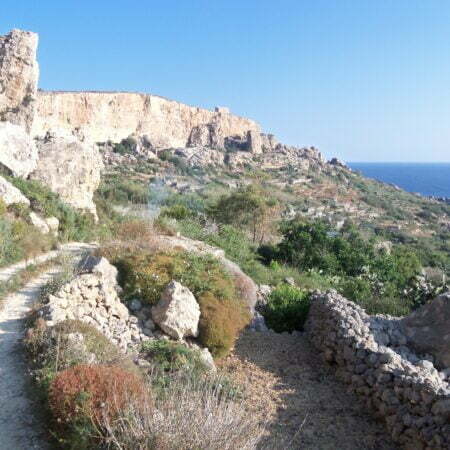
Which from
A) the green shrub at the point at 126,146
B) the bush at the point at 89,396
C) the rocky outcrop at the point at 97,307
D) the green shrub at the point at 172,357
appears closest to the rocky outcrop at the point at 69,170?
the rocky outcrop at the point at 97,307

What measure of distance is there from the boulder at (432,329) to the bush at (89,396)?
19.1 ft

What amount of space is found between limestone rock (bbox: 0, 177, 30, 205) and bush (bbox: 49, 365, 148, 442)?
866 cm

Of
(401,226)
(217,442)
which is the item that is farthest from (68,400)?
(401,226)

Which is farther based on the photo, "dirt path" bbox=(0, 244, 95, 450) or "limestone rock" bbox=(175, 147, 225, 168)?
"limestone rock" bbox=(175, 147, 225, 168)

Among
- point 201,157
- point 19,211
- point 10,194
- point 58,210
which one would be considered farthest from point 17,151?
point 201,157

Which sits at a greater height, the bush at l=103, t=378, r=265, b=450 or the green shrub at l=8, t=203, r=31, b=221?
the green shrub at l=8, t=203, r=31, b=221

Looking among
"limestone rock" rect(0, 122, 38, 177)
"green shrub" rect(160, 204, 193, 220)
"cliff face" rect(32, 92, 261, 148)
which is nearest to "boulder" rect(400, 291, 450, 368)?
"green shrub" rect(160, 204, 193, 220)

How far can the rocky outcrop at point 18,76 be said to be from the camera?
18.3 metres

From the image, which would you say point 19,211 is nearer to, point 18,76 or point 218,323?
point 218,323

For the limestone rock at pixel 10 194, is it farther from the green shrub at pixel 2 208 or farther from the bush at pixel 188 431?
the bush at pixel 188 431

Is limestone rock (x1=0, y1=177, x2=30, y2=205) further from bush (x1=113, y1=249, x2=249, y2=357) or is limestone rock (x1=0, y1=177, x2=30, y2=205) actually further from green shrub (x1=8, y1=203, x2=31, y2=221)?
bush (x1=113, y1=249, x2=249, y2=357)

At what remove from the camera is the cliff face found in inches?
2285

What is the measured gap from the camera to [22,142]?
15.8 m

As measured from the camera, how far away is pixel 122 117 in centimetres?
6994
